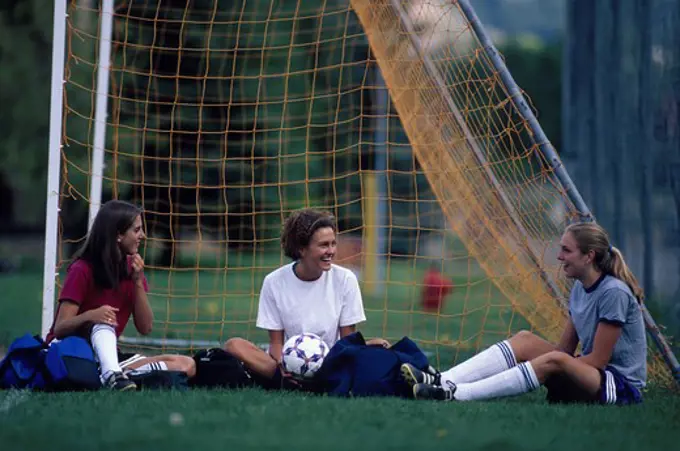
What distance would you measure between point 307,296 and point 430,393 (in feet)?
2.90

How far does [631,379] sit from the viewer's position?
5047 mm

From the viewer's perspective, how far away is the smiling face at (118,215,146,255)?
17.8 feet

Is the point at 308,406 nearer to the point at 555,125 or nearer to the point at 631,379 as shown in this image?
the point at 631,379

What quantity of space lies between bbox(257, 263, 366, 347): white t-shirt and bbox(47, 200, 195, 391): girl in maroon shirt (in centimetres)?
47

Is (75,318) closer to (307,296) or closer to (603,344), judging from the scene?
(307,296)

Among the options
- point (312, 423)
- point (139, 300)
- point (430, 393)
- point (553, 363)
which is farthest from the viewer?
point (139, 300)

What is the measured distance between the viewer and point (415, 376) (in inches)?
198

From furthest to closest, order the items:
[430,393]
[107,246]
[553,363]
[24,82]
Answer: [24,82] < [107,246] < [430,393] < [553,363]

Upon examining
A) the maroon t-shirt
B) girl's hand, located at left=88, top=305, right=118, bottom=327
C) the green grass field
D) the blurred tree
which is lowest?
the green grass field

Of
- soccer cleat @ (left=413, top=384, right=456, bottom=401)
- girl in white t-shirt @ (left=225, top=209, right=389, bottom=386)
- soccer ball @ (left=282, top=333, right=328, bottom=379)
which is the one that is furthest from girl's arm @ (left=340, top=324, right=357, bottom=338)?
soccer cleat @ (left=413, top=384, right=456, bottom=401)

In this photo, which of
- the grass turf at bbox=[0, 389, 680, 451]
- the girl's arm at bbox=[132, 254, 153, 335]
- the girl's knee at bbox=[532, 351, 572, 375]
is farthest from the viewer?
the girl's arm at bbox=[132, 254, 153, 335]

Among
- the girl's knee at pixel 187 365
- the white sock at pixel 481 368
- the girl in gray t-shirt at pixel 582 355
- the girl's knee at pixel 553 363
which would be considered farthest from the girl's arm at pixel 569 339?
the girl's knee at pixel 187 365

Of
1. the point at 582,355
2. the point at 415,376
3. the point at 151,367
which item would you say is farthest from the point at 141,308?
the point at 582,355

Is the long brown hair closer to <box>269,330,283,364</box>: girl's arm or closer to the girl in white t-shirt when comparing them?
the girl in white t-shirt
